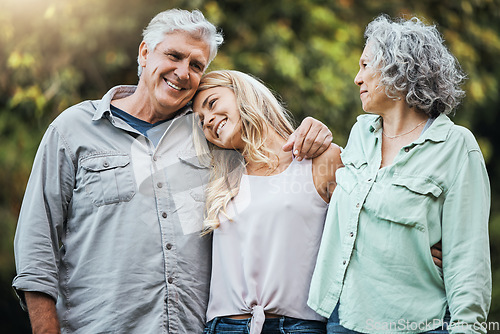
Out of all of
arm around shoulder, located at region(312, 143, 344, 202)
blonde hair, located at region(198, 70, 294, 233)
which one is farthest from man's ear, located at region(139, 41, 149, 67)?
arm around shoulder, located at region(312, 143, 344, 202)

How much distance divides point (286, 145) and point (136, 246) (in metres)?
0.64

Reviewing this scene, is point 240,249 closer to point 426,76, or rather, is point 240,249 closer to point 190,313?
point 190,313

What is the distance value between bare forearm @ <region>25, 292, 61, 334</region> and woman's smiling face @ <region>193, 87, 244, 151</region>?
822 millimetres

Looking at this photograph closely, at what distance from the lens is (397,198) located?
1985 millimetres

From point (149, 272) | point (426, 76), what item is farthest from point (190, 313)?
point (426, 76)

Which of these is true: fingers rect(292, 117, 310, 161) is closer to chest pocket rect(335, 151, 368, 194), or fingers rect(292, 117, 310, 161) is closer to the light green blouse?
chest pocket rect(335, 151, 368, 194)

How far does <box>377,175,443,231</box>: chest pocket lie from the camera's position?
1.95 metres

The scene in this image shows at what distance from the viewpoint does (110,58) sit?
472cm

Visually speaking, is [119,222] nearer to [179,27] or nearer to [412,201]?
[179,27]

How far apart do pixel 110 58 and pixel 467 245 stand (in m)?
3.41

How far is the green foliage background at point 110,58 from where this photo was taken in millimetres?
4617

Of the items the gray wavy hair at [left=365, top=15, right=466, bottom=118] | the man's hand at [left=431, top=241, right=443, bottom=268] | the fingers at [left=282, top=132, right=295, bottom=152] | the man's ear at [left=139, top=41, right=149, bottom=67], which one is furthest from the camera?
the man's ear at [left=139, top=41, right=149, bottom=67]

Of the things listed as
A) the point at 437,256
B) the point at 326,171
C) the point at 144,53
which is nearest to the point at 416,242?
the point at 437,256

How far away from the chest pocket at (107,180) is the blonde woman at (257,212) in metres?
0.31
